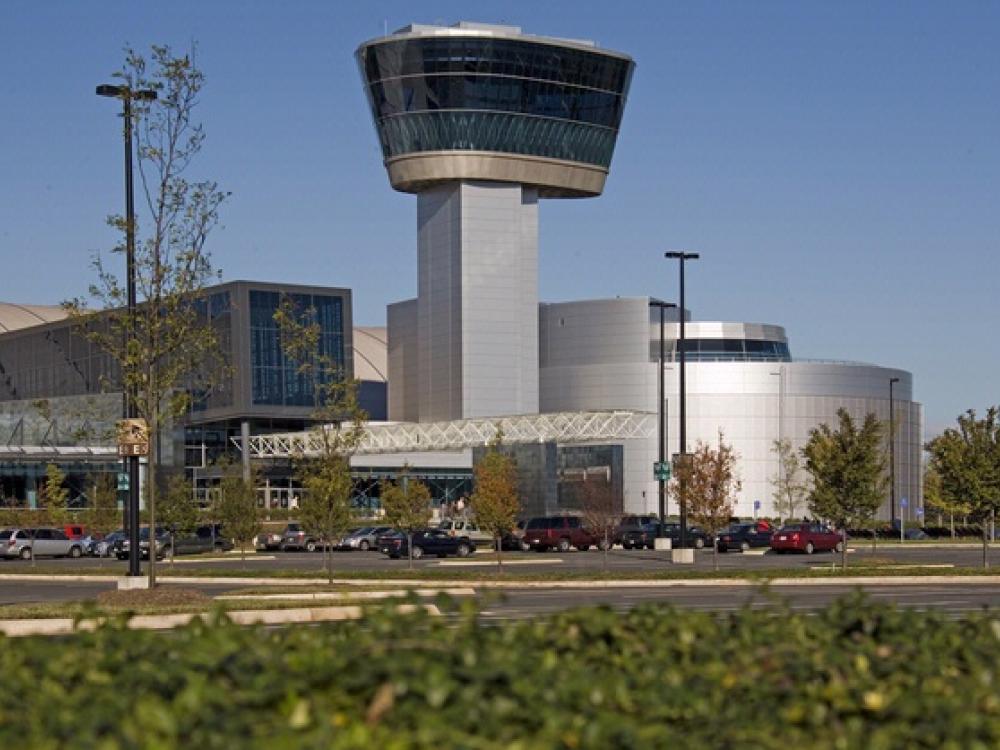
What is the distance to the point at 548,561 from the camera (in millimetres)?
62875

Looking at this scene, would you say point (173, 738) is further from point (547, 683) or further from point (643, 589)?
point (643, 589)

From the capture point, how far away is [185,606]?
3077 centimetres

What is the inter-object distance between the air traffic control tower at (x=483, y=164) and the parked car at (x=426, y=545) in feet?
193

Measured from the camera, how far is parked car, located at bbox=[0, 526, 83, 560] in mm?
74625

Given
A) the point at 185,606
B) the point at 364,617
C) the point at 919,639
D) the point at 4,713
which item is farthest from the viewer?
the point at 185,606

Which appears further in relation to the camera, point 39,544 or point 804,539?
point 39,544

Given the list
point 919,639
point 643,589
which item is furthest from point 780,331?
point 919,639

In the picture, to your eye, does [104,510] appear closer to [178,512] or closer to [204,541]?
[204,541]

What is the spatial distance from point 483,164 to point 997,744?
120m

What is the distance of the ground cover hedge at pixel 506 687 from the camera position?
23.0 ft

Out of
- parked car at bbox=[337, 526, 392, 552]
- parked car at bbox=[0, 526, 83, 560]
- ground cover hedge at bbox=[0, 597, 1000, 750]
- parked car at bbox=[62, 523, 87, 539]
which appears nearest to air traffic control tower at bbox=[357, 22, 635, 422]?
parked car at bbox=[337, 526, 392, 552]

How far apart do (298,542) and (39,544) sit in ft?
42.6

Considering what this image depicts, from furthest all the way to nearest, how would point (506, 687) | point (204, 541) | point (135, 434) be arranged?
point (204, 541), point (135, 434), point (506, 687)

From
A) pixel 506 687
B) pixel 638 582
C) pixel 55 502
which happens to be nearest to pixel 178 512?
pixel 55 502
